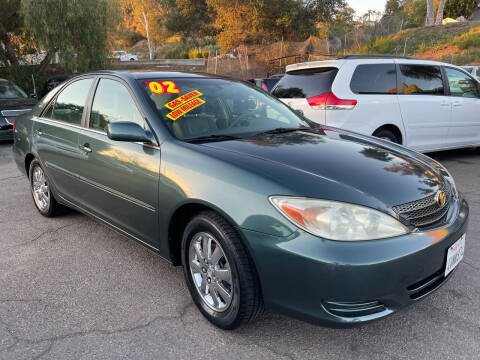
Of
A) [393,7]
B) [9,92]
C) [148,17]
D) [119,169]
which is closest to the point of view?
[119,169]

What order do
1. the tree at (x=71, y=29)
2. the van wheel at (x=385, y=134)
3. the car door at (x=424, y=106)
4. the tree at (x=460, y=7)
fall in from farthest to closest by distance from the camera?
1. the tree at (x=460, y=7)
2. the tree at (x=71, y=29)
3. the car door at (x=424, y=106)
4. the van wheel at (x=385, y=134)

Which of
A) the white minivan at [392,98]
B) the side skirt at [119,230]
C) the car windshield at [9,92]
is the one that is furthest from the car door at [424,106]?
the car windshield at [9,92]

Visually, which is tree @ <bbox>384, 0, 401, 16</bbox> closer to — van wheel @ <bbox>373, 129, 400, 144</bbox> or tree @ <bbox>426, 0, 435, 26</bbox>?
tree @ <bbox>426, 0, 435, 26</bbox>

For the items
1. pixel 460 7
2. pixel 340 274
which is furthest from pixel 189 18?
pixel 340 274

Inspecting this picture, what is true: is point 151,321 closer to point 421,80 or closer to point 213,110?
point 213,110

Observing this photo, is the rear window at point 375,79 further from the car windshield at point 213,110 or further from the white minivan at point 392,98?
the car windshield at point 213,110

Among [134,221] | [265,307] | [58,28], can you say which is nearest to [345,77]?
[134,221]

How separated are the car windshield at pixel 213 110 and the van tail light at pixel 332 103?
2.07 metres

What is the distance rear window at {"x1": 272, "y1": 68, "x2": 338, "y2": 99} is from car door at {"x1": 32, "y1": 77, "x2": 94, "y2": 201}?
10.6 feet

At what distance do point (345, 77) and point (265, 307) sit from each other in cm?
427

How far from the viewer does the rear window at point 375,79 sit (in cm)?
578

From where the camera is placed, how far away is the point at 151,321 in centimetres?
255

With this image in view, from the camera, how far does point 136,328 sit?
8.12 ft

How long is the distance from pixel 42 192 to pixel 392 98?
4.79 meters
